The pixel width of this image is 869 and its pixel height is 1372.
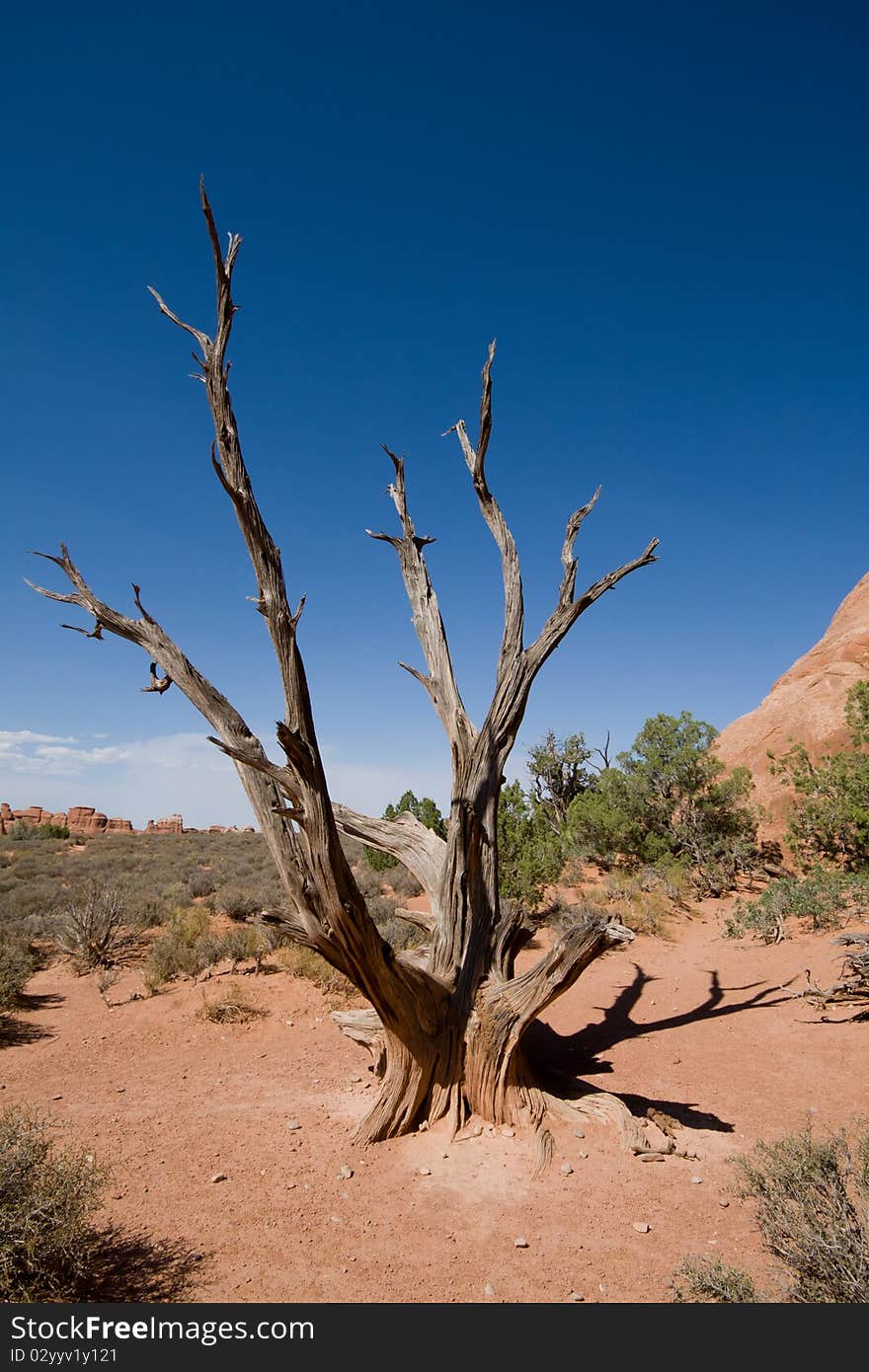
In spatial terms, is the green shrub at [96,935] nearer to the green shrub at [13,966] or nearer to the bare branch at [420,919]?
the green shrub at [13,966]

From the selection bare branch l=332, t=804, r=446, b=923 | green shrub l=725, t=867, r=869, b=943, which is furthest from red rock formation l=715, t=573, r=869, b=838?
bare branch l=332, t=804, r=446, b=923

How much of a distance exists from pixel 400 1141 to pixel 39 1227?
2826mm

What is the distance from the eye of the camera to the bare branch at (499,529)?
580 cm

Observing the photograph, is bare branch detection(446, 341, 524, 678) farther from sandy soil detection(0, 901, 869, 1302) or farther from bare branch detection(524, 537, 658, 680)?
sandy soil detection(0, 901, 869, 1302)

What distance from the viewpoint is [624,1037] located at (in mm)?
7848

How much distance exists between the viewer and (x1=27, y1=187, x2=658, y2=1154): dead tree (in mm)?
3727

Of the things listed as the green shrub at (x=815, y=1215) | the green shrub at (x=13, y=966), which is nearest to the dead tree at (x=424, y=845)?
the green shrub at (x=815, y=1215)

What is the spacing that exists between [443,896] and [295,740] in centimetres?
258

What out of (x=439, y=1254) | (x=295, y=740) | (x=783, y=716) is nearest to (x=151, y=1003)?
(x=439, y=1254)

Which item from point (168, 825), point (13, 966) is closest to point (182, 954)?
point (13, 966)

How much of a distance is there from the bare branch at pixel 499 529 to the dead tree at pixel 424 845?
1cm

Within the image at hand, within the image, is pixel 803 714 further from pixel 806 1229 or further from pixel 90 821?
pixel 90 821

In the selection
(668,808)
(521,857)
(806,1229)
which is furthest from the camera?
(668,808)
